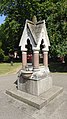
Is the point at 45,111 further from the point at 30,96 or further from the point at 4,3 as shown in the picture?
the point at 4,3

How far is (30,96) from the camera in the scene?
7609 mm

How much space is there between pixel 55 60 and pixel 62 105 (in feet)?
79.3

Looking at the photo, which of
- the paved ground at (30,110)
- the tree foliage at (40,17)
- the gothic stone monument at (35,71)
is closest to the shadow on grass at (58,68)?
the tree foliage at (40,17)

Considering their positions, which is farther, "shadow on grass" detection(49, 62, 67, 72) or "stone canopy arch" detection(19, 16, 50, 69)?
"shadow on grass" detection(49, 62, 67, 72)

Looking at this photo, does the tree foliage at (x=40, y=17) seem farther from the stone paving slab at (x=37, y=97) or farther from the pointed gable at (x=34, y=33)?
the stone paving slab at (x=37, y=97)

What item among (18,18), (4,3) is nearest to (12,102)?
(18,18)

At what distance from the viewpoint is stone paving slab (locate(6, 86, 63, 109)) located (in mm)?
6767

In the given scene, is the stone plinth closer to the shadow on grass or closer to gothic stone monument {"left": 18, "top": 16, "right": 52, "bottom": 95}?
gothic stone monument {"left": 18, "top": 16, "right": 52, "bottom": 95}

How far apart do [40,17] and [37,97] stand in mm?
13027

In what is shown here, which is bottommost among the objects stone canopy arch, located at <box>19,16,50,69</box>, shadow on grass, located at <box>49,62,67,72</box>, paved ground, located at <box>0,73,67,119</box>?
paved ground, located at <box>0,73,67,119</box>

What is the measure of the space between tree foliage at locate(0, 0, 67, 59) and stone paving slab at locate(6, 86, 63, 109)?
27.2ft

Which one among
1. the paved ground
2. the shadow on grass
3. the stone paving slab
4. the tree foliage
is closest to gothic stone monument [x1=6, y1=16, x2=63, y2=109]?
the stone paving slab

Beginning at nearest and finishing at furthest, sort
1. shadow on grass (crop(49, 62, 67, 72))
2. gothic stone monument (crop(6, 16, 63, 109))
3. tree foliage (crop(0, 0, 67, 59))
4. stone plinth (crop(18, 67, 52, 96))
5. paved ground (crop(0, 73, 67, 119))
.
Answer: paved ground (crop(0, 73, 67, 119)), gothic stone monument (crop(6, 16, 63, 109)), stone plinth (crop(18, 67, 52, 96)), tree foliage (crop(0, 0, 67, 59)), shadow on grass (crop(49, 62, 67, 72))

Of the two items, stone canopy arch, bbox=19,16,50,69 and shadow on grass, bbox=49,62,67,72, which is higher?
stone canopy arch, bbox=19,16,50,69
